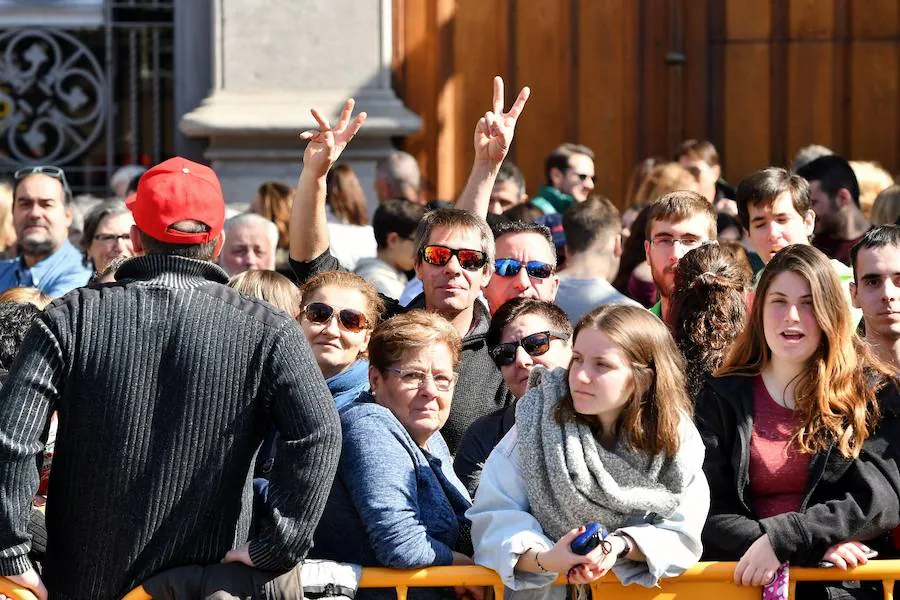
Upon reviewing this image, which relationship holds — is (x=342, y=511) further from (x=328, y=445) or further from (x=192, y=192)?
(x=192, y=192)

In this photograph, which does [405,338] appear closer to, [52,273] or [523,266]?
[523,266]

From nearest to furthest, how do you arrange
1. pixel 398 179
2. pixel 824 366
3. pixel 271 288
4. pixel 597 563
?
pixel 597 563
pixel 824 366
pixel 271 288
pixel 398 179

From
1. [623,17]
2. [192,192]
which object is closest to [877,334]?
[192,192]

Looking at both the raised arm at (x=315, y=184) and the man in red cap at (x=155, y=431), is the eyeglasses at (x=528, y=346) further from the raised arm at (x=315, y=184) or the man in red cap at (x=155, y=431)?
the man in red cap at (x=155, y=431)

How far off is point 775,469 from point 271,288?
5.93 ft

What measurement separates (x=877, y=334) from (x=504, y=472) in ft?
4.95

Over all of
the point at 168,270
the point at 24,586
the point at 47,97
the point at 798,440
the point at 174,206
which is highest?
the point at 47,97

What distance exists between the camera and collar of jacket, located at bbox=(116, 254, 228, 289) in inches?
148

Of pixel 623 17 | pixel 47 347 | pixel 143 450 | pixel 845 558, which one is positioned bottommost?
pixel 845 558

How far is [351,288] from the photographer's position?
486 centimetres

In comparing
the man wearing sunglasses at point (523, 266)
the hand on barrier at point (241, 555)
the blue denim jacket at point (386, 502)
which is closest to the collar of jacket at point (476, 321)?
the man wearing sunglasses at point (523, 266)

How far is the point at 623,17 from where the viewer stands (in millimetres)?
9766

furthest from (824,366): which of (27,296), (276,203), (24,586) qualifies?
(276,203)

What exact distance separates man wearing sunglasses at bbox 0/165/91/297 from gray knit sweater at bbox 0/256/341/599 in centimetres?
318
